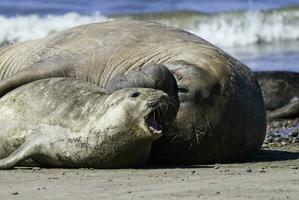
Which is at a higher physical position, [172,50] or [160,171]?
[172,50]

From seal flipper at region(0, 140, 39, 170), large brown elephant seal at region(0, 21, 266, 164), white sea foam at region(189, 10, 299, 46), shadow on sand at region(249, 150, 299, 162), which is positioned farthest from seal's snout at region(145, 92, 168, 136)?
white sea foam at region(189, 10, 299, 46)

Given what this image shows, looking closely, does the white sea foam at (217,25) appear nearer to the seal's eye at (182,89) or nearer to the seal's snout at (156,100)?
the seal's eye at (182,89)

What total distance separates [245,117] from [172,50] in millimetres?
875

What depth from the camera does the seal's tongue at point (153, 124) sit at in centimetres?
714

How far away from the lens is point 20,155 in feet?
24.2

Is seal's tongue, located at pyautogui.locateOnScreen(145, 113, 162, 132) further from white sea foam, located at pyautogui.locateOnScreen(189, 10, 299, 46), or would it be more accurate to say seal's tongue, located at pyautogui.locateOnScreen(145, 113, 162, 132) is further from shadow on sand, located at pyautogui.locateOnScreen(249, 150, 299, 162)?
white sea foam, located at pyautogui.locateOnScreen(189, 10, 299, 46)

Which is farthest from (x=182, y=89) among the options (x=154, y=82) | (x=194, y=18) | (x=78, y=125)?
(x=194, y=18)

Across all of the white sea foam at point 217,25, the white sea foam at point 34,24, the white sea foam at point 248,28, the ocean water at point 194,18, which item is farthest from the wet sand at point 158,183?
the white sea foam at point 34,24

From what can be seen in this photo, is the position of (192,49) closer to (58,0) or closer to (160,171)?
(160,171)

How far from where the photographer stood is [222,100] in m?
8.04

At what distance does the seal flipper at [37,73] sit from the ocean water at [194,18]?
12.1 m

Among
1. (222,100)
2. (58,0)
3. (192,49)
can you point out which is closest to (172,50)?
(192,49)

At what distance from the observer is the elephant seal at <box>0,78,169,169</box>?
283 inches

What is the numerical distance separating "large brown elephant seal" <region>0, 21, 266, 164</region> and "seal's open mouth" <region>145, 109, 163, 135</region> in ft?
1.42
